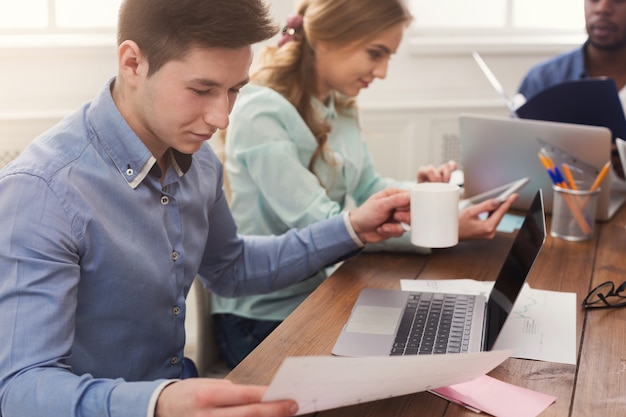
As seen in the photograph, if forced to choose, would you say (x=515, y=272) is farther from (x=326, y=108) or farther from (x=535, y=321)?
(x=326, y=108)

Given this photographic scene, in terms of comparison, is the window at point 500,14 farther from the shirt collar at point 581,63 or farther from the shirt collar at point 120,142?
the shirt collar at point 120,142

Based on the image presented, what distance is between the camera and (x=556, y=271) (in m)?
1.45

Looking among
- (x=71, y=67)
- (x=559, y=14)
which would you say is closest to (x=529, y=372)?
(x=71, y=67)

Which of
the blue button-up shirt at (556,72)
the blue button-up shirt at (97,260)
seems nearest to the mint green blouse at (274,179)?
the blue button-up shirt at (97,260)

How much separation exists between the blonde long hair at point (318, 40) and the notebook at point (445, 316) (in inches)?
24.7

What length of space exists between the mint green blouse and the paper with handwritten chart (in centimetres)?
Answer: 20

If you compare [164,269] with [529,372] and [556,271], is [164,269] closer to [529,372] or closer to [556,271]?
[529,372]

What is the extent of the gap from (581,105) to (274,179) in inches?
30.1

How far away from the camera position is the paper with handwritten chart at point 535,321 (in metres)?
1.10

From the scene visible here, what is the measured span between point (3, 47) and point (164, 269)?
1.85 m

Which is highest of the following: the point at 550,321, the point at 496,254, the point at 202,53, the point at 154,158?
the point at 202,53

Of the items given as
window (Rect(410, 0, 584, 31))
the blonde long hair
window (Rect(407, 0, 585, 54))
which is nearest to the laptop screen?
the blonde long hair

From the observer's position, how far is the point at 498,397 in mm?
958

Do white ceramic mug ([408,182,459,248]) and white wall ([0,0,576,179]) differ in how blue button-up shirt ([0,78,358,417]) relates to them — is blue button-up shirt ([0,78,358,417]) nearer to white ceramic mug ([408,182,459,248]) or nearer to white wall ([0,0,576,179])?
white ceramic mug ([408,182,459,248])
